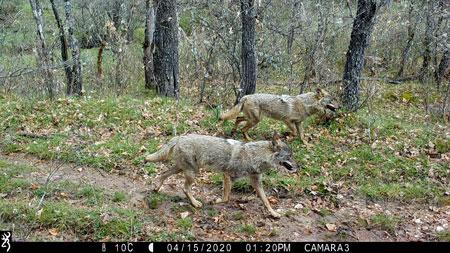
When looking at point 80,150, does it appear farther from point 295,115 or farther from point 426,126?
point 426,126

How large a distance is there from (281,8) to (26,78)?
33.2 feet

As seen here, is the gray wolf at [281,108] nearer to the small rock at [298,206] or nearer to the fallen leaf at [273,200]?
the fallen leaf at [273,200]

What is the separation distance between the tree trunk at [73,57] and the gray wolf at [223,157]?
243 inches

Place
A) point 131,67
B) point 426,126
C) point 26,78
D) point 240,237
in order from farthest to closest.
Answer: point 131,67 → point 26,78 → point 426,126 → point 240,237

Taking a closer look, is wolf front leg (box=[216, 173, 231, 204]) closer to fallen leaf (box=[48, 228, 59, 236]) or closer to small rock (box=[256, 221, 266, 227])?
small rock (box=[256, 221, 266, 227])

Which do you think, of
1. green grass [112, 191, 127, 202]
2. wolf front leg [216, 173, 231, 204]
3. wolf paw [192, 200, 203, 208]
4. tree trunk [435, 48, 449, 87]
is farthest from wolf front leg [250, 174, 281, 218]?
tree trunk [435, 48, 449, 87]

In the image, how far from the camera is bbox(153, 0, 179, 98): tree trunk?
42.7 ft

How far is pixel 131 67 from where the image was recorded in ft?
50.5

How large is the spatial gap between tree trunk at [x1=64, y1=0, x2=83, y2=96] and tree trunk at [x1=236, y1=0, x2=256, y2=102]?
4.58 metres

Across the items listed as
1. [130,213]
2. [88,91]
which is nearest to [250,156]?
[130,213]

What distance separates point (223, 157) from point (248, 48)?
5804 millimetres

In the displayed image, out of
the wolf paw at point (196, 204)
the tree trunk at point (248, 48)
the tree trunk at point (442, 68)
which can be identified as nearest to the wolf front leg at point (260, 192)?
the wolf paw at point (196, 204)

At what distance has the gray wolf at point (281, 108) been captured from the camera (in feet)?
33.0

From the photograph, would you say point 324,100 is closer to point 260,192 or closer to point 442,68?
point 260,192
